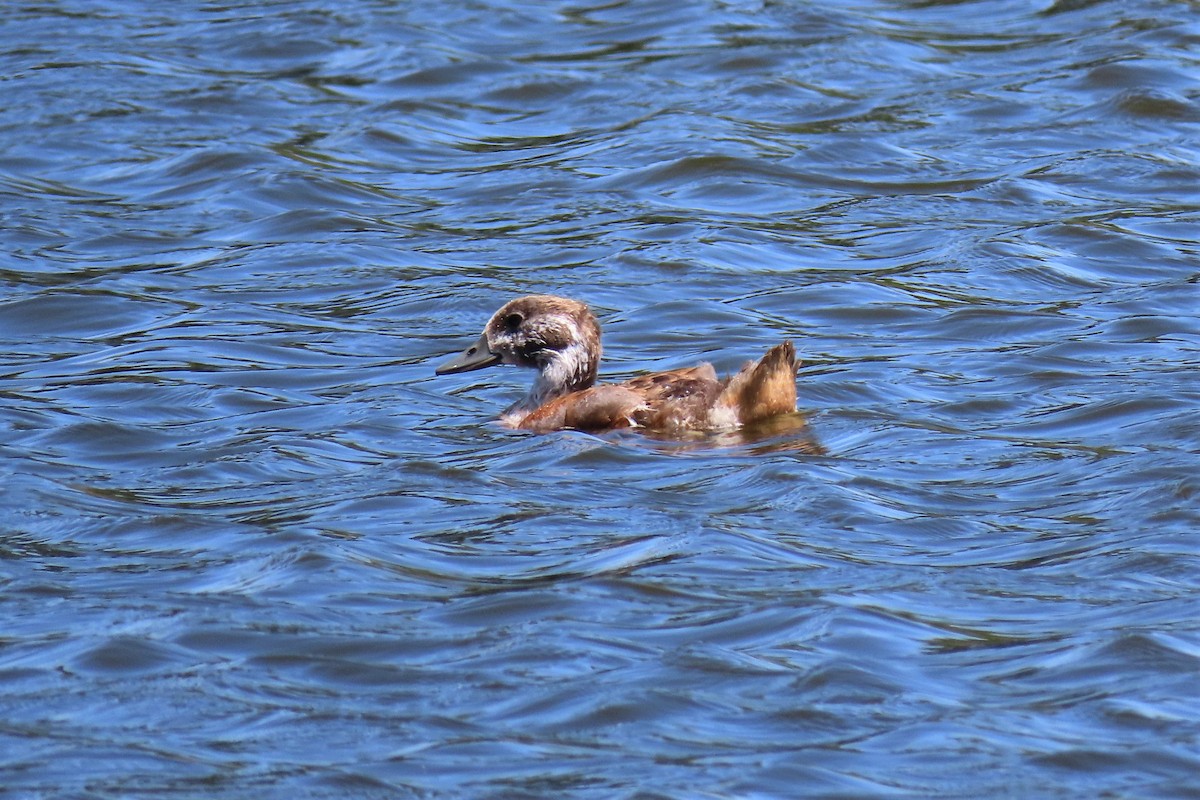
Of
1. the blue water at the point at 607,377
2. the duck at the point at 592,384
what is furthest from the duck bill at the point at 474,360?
the blue water at the point at 607,377

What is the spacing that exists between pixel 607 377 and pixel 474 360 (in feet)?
2.88

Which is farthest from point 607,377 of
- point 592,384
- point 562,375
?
point 562,375

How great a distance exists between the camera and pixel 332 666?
694 centimetres

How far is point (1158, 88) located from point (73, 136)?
860cm

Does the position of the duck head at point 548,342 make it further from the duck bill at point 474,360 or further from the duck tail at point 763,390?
the duck tail at point 763,390

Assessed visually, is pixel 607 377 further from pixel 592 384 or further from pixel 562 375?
pixel 562 375

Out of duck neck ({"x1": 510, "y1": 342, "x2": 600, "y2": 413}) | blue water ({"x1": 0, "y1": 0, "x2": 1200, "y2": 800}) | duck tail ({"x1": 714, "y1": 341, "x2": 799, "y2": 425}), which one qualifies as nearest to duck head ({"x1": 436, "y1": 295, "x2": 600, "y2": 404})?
duck neck ({"x1": 510, "y1": 342, "x2": 600, "y2": 413})

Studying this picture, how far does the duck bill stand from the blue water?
0.84ft

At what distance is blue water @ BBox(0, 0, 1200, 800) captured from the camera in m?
6.48

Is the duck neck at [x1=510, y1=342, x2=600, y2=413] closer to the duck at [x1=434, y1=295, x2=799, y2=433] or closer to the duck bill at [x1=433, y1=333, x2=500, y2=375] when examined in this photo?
the duck at [x1=434, y1=295, x2=799, y2=433]

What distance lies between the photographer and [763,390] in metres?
9.81

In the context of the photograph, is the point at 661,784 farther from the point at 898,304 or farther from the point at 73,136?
the point at 73,136

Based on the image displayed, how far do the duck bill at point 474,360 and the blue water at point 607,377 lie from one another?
10.1 inches

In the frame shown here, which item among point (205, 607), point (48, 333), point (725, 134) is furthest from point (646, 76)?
point (205, 607)
